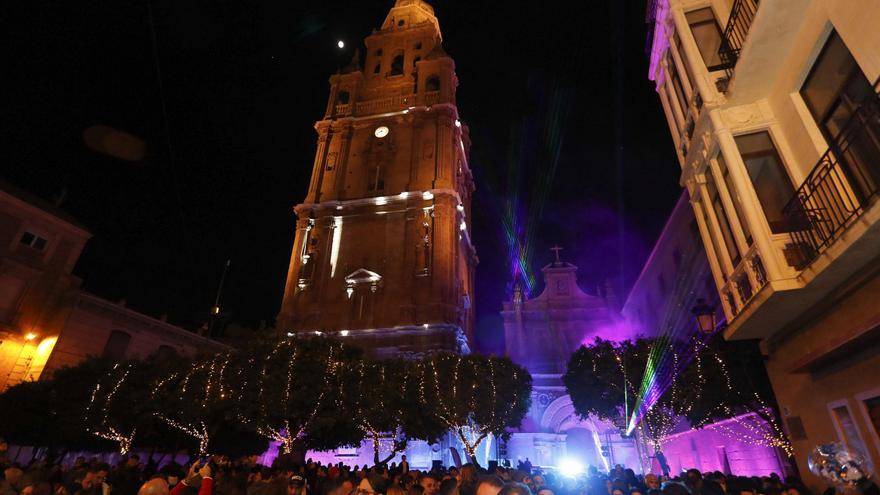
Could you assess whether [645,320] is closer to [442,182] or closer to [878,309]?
[442,182]

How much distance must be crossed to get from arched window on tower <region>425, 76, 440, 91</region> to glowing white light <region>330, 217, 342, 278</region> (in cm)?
1621

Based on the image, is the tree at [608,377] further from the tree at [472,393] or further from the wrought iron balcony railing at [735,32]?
the wrought iron balcony railing at [735,32]

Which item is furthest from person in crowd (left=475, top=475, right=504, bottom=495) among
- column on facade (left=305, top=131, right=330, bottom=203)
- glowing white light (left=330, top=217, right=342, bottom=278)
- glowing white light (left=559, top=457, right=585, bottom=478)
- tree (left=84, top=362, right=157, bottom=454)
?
column on facade (left=305, top=131, right=330, bottom=203)

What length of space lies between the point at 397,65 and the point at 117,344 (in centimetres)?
3695

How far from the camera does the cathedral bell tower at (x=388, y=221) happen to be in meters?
33.5

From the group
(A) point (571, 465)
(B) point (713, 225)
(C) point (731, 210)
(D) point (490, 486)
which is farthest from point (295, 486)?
(A) point (571, 465)

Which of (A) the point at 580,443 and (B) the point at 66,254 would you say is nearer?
(B) the point at 66,254

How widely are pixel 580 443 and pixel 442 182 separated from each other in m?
23.6

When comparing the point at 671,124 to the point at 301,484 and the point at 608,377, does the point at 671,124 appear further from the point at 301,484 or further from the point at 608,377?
the point at 301,484

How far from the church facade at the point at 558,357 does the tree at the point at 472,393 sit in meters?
8.13

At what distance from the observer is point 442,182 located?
124 feet

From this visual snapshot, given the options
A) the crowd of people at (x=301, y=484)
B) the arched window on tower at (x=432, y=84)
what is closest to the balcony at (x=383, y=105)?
the arched window on tower at (x=432, y=84)

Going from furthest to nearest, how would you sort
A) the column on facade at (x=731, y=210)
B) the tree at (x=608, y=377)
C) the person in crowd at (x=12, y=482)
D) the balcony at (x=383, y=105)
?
the balcony at (x=383, y=105), the tree at (x=608, y=377), the column on facade at (x=731, y=210), the person in crowd at (x=12, y=482)

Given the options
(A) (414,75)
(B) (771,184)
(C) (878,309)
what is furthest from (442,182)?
(C) (878,309)
